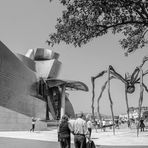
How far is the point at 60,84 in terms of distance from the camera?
68500mm

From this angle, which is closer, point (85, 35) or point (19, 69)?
point (85, 35)

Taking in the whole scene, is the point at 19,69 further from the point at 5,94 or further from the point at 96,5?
the point at 96,5

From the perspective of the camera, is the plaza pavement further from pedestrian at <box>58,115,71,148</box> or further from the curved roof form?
the curved roof form

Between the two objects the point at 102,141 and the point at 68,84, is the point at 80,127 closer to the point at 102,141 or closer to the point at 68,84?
the point at 102,141

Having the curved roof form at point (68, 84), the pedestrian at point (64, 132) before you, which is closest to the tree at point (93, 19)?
the pedestrian at point (64, 132)

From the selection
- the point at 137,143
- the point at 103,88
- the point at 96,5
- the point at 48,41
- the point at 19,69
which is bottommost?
the point at 137,143

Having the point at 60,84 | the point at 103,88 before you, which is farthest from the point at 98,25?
the point at 60,84

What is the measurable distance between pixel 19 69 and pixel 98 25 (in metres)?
45.3

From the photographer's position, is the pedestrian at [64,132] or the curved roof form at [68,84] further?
the curved roof form at [68,84]

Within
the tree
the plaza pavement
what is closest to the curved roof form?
the plaza pavement

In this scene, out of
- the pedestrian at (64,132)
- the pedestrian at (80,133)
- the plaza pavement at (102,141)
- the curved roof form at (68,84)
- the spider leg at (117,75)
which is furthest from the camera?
the curved roof form at (68,84)

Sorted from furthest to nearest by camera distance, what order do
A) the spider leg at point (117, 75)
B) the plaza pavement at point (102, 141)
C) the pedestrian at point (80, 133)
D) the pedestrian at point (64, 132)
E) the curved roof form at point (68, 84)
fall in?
the curved roof form at point (68, 84) < the spider leg at point (117, 75) < the plaza pavement at point (102, 141) < the pedestrian at point (64, 132) < the pedestrian at point (80, 133)

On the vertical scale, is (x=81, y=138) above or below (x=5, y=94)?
below

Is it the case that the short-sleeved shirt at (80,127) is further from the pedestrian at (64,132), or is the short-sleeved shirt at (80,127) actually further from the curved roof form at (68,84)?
the curved roof form at (68,84)
